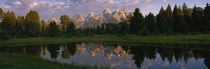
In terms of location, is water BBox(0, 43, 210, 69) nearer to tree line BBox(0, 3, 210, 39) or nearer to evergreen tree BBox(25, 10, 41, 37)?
tree line BBox(0, 3, 210, 39)

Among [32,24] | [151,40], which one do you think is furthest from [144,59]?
[32,24]

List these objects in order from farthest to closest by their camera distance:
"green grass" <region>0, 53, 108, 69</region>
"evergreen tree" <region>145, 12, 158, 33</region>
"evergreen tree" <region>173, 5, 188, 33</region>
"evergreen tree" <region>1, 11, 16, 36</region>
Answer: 1. "evergreen tree" <region>1, 11, 16, 36</region>
2. "evergreen tree" <region>145, 12, 158, 33</region>
3. "evergreen tree" <region>173, 5, 188, 33</region>
4. "green grass" <region>0, 53, 108, 69</region>

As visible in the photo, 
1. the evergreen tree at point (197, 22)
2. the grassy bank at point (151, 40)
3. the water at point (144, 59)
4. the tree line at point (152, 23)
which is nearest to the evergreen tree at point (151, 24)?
the tree line at point (152, 23)

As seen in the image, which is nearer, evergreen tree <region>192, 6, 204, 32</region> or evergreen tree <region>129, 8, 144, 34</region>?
evergreen tree <region>192, 6, 204, 32</region>

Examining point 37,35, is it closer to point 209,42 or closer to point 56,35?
point 56,35

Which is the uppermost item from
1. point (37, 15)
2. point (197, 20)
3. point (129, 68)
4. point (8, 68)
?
point (37, 15)

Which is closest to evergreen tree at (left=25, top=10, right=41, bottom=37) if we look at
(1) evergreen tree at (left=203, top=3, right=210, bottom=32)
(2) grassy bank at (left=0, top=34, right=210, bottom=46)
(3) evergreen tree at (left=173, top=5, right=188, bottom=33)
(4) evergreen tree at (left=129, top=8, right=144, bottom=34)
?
(2) grassy bank at (left=0, top=34, right=210, bottom=46)

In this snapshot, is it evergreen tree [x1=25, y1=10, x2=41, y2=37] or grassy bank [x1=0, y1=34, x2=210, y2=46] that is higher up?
evergreen tree [x1=25, y1=10, x2=41, y2=37]

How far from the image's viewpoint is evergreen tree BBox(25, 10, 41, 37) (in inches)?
3197

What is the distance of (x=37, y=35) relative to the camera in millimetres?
82000

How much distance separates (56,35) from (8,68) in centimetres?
6585

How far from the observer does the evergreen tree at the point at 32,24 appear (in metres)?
81.2

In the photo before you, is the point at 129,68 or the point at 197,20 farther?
the point at 197,20

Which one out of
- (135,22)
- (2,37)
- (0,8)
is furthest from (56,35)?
(135,22)
